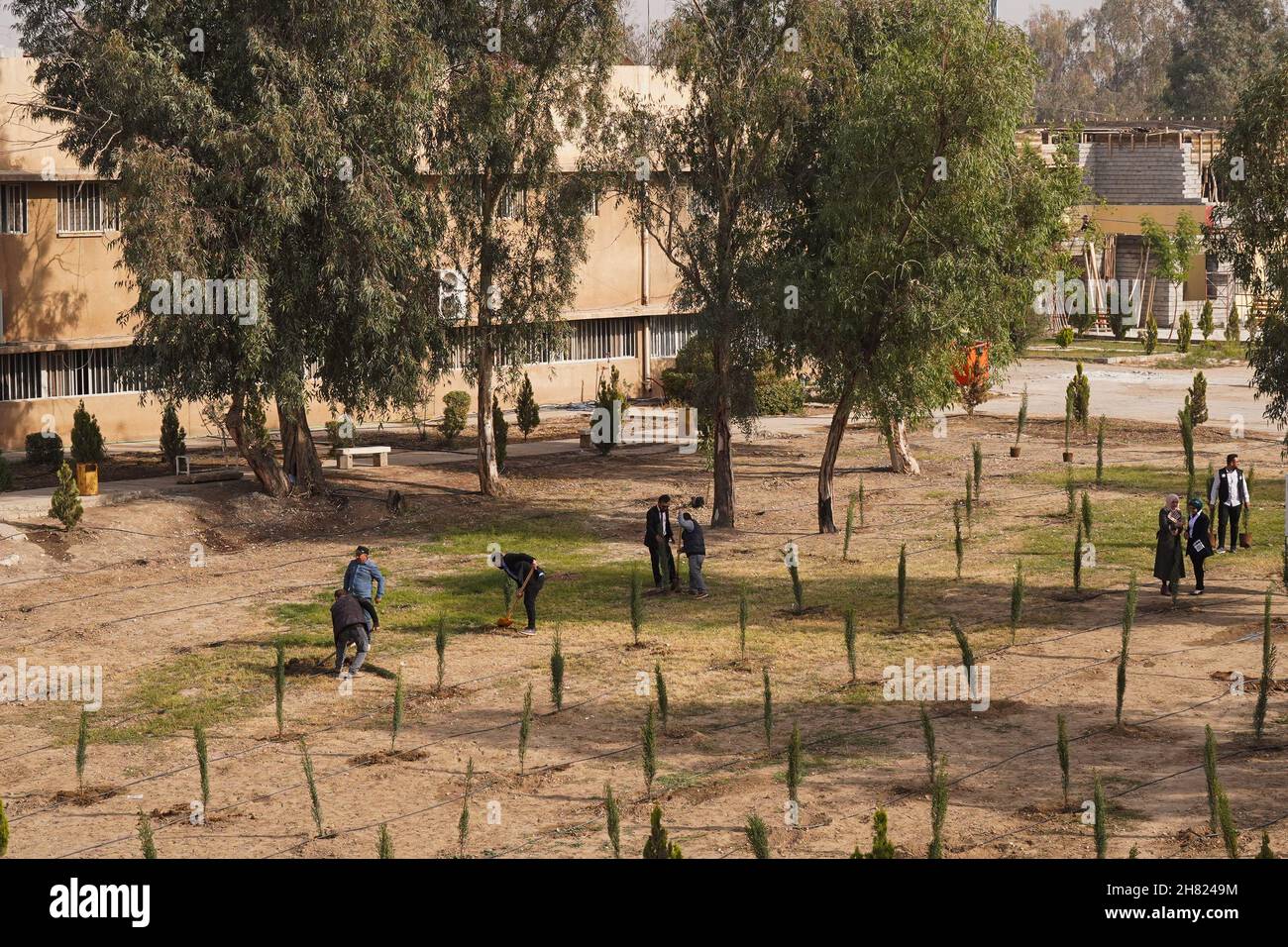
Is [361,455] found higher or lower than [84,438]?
lower

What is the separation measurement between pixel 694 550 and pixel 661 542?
2.01 ft

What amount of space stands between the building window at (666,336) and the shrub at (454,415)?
8.55m

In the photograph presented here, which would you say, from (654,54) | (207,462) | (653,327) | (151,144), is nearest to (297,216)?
(151,144)

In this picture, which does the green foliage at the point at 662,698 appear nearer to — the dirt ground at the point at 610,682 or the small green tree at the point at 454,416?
the dirt ground at the point at 610,682

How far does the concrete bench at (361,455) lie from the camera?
→ 111 ft

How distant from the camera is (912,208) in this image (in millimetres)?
26297

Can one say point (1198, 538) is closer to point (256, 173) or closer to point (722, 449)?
point (722, 449)

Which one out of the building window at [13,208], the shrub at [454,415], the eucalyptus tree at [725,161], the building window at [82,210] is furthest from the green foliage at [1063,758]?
the building window at [13,208]

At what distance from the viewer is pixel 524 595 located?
21.6 metres

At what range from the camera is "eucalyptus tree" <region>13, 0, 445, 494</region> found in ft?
85.9

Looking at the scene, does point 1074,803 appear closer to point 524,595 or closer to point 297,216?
point 524,595

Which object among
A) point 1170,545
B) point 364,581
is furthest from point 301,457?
point 1170,545

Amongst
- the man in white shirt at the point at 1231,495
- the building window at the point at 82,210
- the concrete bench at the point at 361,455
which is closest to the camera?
the man in white shirt at the point at 1231,495

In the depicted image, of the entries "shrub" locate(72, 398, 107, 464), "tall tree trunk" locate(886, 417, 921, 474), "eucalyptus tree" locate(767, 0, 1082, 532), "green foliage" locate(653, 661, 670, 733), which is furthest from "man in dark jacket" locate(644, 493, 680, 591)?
"shrub" locate(72, 398, 107, 464)
